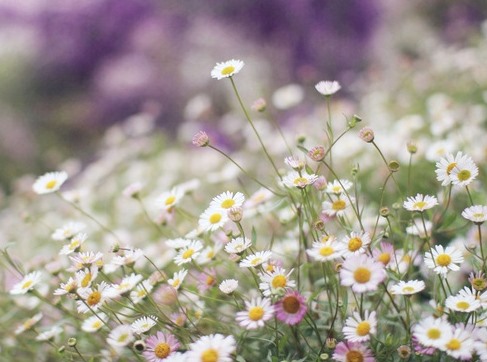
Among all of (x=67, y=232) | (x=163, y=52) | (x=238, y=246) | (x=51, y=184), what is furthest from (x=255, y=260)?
(x=163, y=52)

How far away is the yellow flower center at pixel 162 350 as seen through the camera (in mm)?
755

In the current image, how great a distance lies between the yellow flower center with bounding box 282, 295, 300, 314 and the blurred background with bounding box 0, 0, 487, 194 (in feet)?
7.10

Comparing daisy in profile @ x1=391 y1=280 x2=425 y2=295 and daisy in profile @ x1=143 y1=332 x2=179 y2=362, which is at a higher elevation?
daisy in profile @ x1=391 y1=280 x2=425 y2=295

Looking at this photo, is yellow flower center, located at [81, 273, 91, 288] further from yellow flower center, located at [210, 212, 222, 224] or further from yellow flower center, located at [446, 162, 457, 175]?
yellow flower center, located at [446, 162, 457, 175]

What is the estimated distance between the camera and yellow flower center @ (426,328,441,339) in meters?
0.68

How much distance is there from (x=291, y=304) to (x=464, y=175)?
287 mm

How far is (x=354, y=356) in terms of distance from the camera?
74 cm

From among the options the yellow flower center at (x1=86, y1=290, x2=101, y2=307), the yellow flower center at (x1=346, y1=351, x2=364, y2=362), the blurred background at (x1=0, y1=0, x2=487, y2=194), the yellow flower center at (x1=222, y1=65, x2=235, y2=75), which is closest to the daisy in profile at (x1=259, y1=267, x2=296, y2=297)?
the yellow flower center at (x1=346, y1=351, x2=364, y2=362)

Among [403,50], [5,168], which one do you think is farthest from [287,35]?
[5,168]

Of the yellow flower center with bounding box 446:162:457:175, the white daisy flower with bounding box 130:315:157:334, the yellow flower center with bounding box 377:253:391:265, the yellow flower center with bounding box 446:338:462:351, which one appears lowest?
the white daisy flower with bounding box 130:315:157:334

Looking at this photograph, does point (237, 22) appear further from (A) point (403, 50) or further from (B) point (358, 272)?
(B) point (358, 272)

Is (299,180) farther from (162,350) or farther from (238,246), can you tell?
(162,350)

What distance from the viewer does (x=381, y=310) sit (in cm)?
93

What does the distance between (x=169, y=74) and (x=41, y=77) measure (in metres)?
0.80
